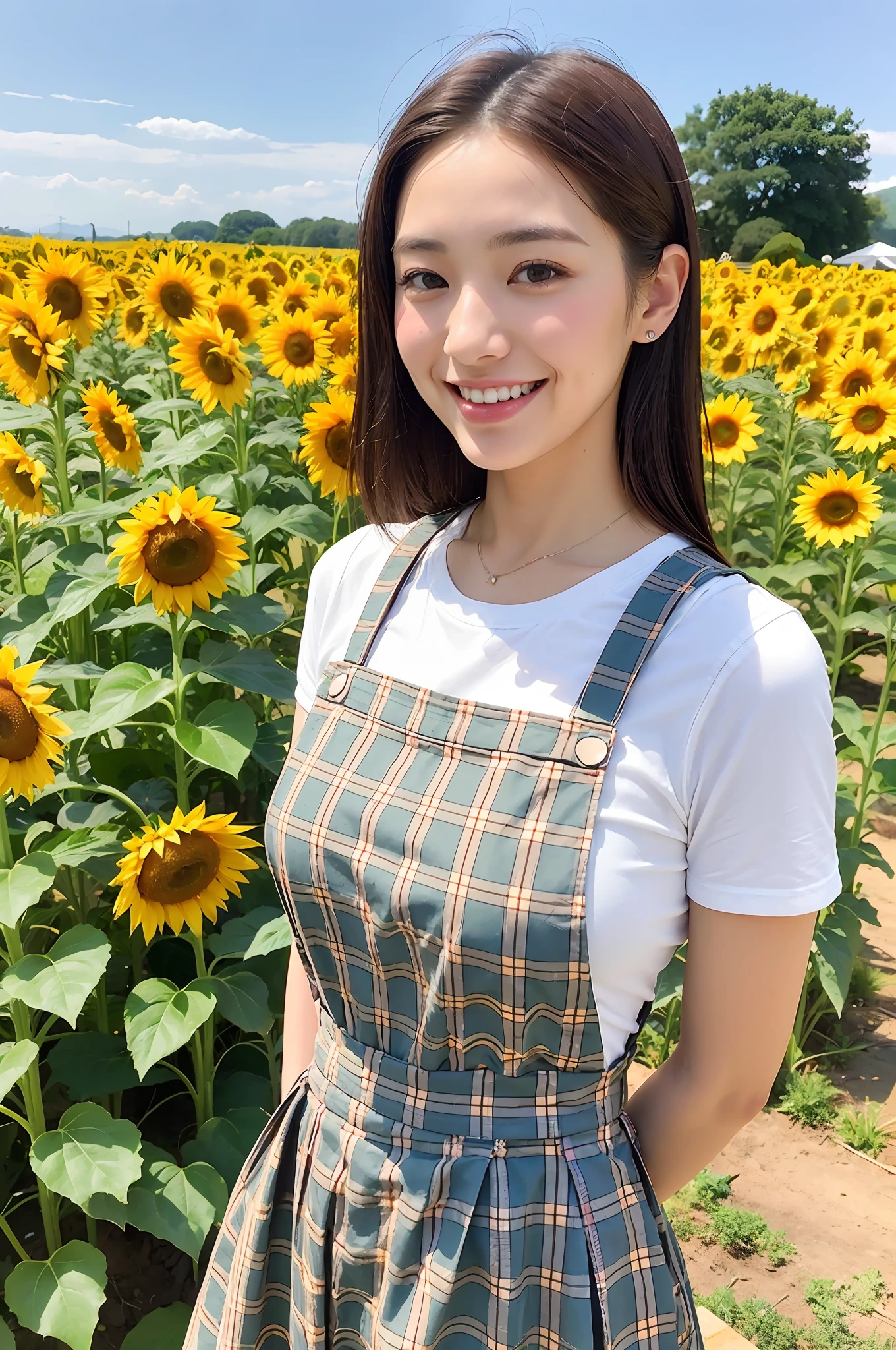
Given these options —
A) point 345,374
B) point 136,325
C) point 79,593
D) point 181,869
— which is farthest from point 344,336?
point 181,869

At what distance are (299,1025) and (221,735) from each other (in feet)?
2.06

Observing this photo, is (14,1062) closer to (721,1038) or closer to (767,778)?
(721,1038)

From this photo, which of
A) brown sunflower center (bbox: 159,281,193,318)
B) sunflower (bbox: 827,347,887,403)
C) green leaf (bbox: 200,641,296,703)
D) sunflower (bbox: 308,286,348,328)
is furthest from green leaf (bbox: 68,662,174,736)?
sunflower (bbox: 827,347,887,403)

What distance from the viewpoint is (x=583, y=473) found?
1332mm

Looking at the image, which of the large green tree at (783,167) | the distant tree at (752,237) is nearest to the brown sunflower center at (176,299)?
the distant tree at (752,237)

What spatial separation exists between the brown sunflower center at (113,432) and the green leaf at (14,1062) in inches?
62.6

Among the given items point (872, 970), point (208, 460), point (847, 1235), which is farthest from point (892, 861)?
point (208, 460)

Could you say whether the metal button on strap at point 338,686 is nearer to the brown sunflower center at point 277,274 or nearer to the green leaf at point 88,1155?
the green leaf at point 88,1155

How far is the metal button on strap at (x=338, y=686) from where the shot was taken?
1.32 meters

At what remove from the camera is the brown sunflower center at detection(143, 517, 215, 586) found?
1.95 meters

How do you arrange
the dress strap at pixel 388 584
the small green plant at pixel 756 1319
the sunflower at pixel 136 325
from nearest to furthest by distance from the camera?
the dress strap at pixel 388 584 < the small green plant at pixel 756 1319 < the sunflower at pixel 136 325

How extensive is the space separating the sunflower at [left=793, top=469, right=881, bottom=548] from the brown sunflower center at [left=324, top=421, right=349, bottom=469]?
1.35m

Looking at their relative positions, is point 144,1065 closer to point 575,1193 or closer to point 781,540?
point 575,1193

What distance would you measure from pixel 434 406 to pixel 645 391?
0.27 m
